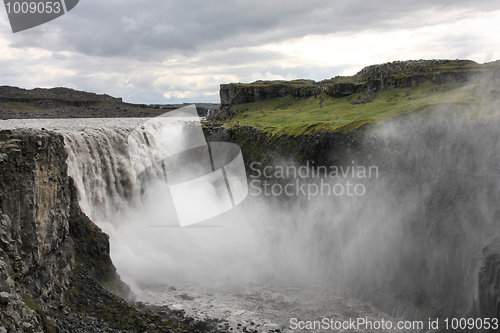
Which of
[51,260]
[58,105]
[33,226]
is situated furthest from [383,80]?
[58,105]

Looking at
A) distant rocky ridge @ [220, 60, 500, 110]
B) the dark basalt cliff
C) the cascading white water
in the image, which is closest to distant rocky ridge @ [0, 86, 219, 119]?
distant rocky ridge @ [220, 60, 500, 110]

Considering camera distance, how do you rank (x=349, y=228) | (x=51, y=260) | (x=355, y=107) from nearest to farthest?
(x=51, y=260) < (x=349, y=228) < (x=355, y=107)

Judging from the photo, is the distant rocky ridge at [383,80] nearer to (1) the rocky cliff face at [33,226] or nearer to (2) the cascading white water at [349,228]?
(2) the cascading white water at [349,228]

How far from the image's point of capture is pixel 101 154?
4919 cm

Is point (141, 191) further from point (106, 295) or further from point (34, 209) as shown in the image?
point (34, 209)

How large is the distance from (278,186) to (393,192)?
20.2 m

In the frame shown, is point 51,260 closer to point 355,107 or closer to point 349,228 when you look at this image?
point 349,228

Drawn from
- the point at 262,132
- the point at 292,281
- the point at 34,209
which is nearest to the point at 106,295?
the point at 34,209

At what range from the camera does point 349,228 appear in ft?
138

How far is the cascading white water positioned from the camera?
31.5 metres

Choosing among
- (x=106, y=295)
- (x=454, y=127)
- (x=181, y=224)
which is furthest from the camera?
(x=181, y=224)

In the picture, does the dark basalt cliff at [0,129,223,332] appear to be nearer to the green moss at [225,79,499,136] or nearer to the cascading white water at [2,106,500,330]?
the cascading white water at [2,106,500,330]

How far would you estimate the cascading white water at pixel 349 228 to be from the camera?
31516mm

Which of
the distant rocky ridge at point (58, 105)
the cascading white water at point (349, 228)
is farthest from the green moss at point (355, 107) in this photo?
the distant rocky ridge at point (58, 105)
